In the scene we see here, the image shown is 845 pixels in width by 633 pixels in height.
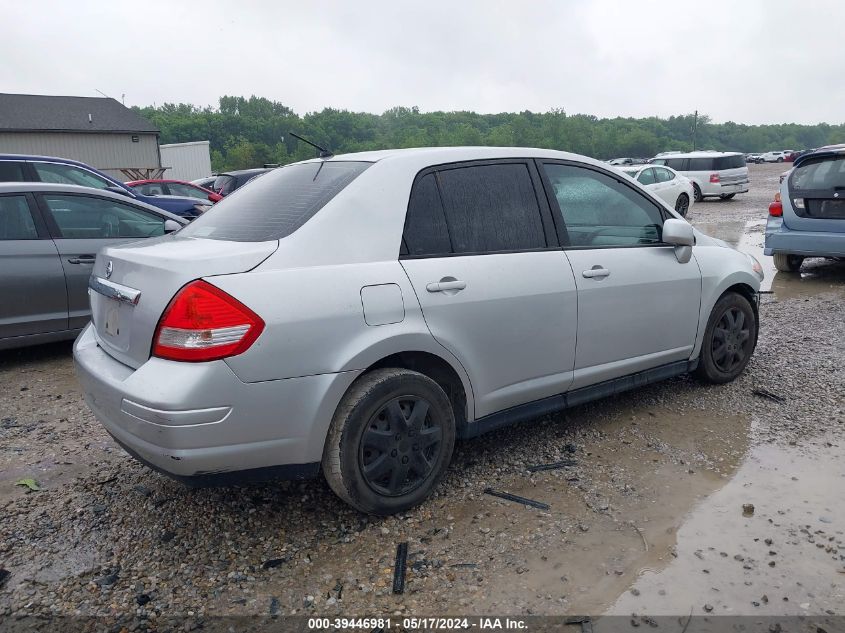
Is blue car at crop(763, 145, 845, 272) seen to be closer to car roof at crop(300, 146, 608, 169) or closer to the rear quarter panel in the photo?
car roof at crop(300, 146, 608, 169)

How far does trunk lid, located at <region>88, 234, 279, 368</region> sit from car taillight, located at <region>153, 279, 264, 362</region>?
76 millimetres

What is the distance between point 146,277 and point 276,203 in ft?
2.48

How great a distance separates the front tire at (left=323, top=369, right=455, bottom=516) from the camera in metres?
2.96

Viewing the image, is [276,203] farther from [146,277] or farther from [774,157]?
[774,157]

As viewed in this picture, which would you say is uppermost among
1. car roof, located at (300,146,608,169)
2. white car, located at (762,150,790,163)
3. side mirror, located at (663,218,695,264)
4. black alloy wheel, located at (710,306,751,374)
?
car roof, located at (300,146,608,169)

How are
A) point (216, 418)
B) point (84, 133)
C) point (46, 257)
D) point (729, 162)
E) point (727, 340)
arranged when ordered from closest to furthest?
point (216, 418)
point (727, 340)
point (46, 257)
point (729, 162)
point (84, 133)

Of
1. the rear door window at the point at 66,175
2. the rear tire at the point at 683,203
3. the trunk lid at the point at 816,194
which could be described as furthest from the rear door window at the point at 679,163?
the rear door window at the point at 66,175

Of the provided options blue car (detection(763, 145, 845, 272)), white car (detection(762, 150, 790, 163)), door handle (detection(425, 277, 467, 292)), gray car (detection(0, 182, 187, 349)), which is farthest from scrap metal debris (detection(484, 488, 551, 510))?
white car (detection(762, 150, 790, 163))

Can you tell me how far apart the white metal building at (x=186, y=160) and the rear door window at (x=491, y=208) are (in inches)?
1683

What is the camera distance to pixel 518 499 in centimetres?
338

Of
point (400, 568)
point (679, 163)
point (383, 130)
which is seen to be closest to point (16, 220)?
point (400, 568)

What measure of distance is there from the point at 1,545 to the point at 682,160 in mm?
24931

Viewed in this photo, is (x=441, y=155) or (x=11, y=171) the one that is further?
(x=11, y=171)

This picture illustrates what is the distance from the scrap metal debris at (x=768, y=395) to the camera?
15.3 ft
